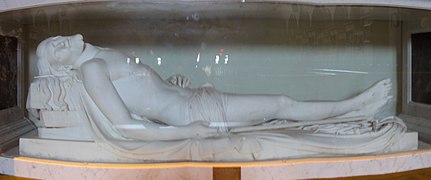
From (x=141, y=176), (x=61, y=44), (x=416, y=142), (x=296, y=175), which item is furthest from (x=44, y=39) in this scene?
(x=416, y=142)

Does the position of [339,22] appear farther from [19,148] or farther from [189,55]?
[19,148]

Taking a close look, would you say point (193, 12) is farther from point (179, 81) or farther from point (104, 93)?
point (104, 93)

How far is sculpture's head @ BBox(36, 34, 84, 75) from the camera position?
6.66 ft

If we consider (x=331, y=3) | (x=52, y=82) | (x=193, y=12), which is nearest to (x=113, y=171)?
(x=52, y=82)

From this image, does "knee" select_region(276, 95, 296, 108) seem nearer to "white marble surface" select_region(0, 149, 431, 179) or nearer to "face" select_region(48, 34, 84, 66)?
"white marble surface" select_region(0, 149, 431, 179)

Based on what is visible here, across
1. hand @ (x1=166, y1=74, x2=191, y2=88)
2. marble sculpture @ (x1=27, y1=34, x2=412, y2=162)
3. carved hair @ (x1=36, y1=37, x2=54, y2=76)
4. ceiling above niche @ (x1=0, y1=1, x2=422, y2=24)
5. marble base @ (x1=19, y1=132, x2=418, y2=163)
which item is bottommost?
marble base @ (x1=19, y1=132, x2=418, y2=163)

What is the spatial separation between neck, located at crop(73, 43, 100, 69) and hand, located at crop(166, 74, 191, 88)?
0.38 metres

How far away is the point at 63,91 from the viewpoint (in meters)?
2.03

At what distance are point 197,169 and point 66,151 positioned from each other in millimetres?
608

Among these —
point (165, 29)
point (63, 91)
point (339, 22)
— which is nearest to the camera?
point (63, 91)

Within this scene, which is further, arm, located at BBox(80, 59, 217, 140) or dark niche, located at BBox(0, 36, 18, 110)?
dark niche, located at BBox(0, 36, 18, 110)

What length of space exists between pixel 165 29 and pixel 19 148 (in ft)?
2.97

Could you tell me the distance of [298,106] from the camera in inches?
84.6

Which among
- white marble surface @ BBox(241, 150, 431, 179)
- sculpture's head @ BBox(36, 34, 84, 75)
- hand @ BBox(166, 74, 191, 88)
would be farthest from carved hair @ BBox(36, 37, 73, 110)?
white marble surface @ BBox(241, 150, 431, 179)
